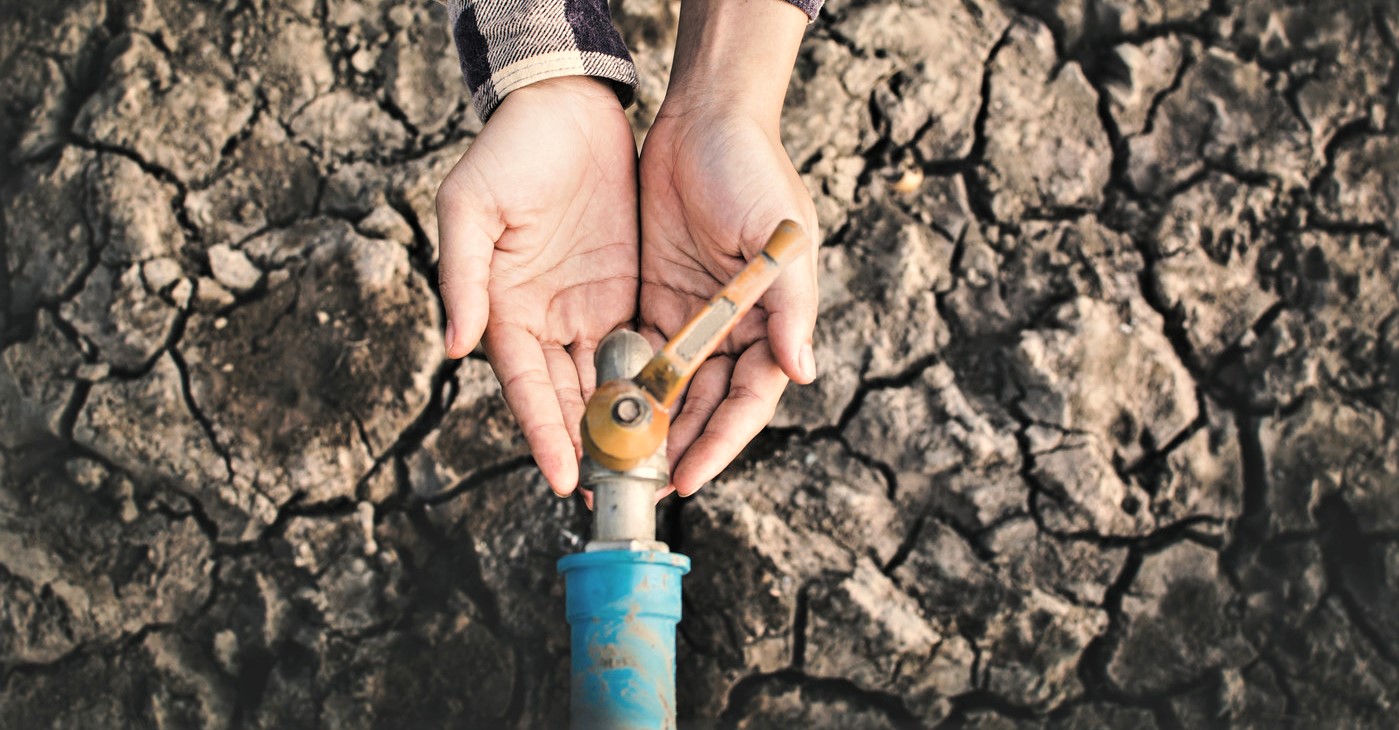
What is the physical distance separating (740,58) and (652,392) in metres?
0.89

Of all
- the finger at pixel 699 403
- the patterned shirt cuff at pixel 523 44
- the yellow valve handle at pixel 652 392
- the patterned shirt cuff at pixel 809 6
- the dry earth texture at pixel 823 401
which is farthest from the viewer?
the dry earth texture at pixel 823 401

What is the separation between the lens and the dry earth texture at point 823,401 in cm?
234

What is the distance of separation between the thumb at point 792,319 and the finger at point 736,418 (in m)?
0.07

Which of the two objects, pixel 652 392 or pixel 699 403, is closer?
pixel 652 392

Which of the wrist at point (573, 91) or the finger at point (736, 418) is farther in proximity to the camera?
the wrist at point (573, 91)

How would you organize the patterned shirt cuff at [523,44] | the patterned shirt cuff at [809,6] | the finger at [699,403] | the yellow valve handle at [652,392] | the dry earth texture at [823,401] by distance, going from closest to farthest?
1. the yellow valve handle at [652,392]
2. the finger at [699,403]
3. the patterned shirt cuff at [523,44]
4. the patterned shirt cuff at [809,6]
5. the dry earth texture at [823,401]

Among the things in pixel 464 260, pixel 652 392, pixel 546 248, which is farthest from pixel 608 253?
pixel 652 392

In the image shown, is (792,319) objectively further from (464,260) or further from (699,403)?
(464,260)

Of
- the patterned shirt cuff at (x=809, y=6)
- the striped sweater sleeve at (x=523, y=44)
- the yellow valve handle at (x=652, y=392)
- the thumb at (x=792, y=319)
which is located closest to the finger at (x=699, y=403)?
the thumb at (x=792, y=319)

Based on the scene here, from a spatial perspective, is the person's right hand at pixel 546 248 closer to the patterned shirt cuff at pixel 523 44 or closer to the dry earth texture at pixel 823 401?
the patterned shirt cuff at pixel 523 44

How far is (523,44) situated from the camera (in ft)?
6.52

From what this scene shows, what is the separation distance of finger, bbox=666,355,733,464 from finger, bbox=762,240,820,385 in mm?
158

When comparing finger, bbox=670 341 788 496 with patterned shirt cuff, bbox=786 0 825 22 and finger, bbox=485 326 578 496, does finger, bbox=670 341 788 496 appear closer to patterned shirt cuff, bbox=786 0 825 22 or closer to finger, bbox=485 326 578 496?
finger, bbox=485 326 578 496

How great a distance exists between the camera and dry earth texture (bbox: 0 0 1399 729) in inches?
92.0
